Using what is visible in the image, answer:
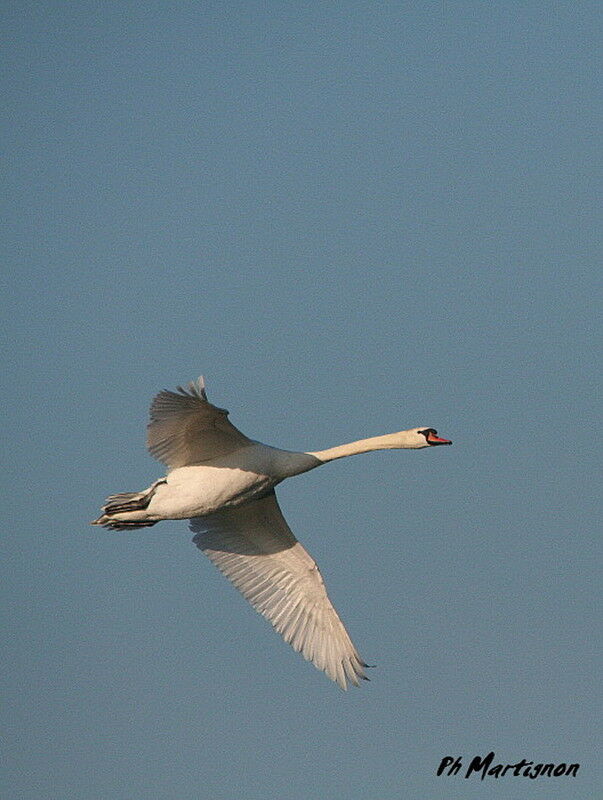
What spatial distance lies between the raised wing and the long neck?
5.32 feet

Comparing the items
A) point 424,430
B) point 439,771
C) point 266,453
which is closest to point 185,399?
point 266,453

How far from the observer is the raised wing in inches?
881

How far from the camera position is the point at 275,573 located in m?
22.8

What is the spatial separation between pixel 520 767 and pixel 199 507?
5.46 metres

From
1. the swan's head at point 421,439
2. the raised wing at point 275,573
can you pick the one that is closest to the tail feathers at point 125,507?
the raised wing at point 275,573

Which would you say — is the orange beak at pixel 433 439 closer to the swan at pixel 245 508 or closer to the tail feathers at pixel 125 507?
the swan at pixel 245 508

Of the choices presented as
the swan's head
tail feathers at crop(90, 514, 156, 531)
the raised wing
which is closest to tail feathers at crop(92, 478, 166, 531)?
tail feathers at crop(90, 514, 156, 531)

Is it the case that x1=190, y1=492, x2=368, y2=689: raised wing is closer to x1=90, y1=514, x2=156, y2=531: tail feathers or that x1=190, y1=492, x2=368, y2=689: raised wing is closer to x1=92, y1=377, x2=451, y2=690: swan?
x1=92, y1=377, x2=451, y2=690: swan

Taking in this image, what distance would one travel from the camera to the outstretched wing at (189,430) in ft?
63.8

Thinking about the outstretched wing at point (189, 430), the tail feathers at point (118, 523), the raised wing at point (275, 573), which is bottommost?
the raised wing at point (275, 573)

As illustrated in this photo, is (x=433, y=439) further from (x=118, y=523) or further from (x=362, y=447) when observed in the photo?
(x=118, y=523)

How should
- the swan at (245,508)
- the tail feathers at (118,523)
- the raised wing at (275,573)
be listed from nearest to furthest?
the swan at (245,508), the tail feathers at (118,523), the raised wing at (275,573)

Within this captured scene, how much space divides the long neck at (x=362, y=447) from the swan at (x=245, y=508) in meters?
0.01

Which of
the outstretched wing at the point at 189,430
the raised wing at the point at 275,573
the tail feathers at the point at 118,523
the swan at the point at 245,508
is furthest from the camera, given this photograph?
the raised wing at the point at 275,573
